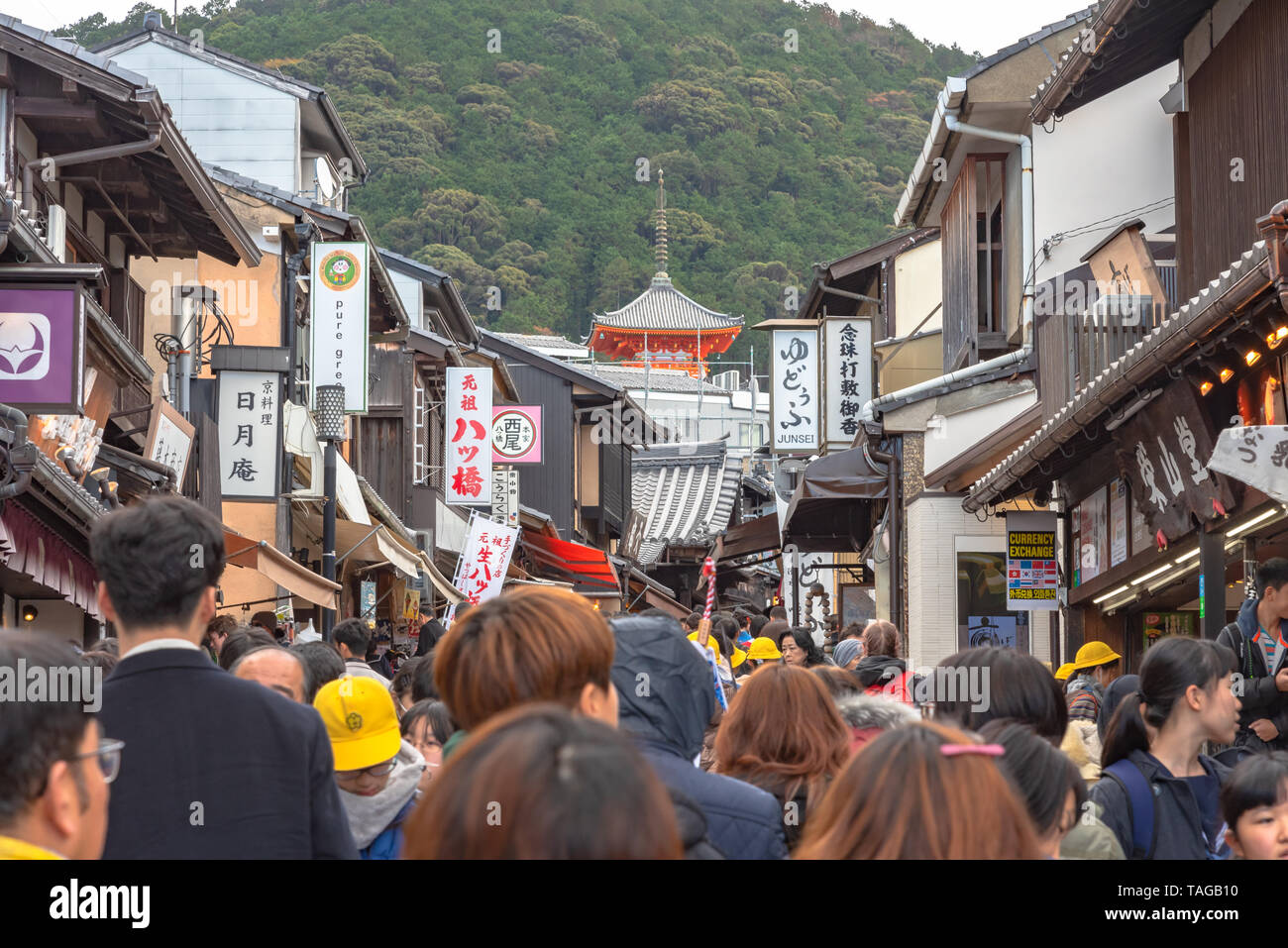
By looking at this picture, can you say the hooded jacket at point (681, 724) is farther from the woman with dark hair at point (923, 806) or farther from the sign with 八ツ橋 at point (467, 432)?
the sign with 八ツ橋 at point (467, 432)

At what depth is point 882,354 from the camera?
25531 mm

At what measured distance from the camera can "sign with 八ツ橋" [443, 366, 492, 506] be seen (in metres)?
26.1

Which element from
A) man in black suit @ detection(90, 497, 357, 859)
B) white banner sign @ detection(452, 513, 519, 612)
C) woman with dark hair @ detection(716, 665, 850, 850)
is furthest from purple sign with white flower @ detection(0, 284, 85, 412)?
white banner sign @ detection(452, 513, 519, 612)

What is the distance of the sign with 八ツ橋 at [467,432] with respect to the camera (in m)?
26.1

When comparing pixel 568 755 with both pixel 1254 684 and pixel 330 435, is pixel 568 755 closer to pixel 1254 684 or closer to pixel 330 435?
pixel 1254 684

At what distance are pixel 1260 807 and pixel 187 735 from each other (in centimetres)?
303

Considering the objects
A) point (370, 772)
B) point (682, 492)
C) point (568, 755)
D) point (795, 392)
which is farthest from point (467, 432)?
point (568, 755)

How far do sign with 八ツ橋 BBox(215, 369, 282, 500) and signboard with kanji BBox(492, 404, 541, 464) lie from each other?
12.9 meters

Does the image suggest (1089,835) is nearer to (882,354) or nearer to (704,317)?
(882,354)

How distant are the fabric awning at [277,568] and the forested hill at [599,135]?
5250 cm

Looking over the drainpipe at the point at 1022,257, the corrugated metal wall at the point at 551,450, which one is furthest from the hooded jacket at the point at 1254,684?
the corrugated metal wall at the point at 551,450

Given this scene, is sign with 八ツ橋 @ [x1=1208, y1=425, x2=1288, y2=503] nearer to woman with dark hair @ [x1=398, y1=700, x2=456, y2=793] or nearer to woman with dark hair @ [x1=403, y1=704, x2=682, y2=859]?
woman with dark hair @ [x1=398, y1=700, x2=456, y2=793]

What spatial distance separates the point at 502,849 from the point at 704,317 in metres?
73.6

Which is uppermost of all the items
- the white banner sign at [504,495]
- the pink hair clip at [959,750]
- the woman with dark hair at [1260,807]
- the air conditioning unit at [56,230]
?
the air conditioning unit at [56,230]
